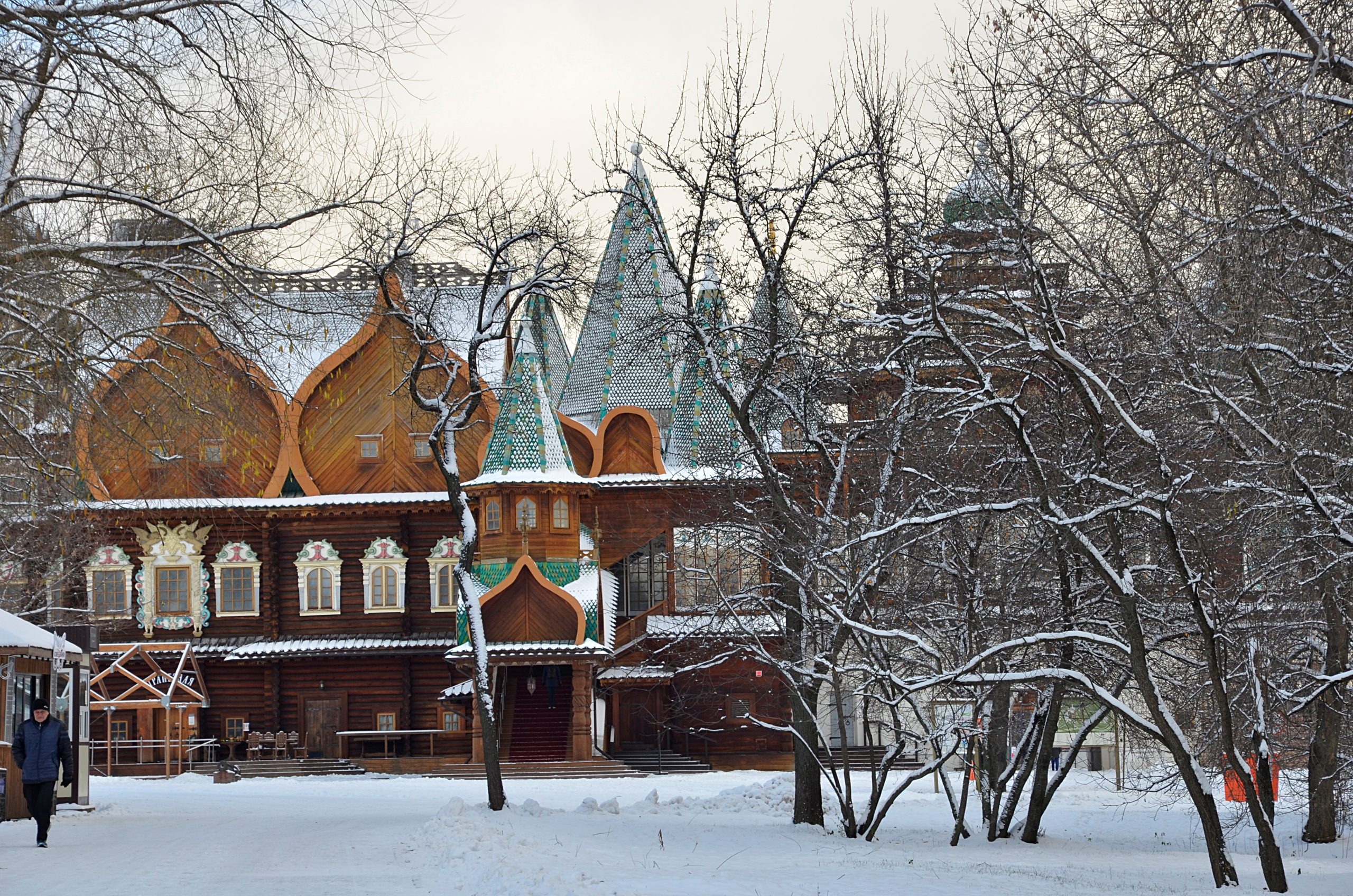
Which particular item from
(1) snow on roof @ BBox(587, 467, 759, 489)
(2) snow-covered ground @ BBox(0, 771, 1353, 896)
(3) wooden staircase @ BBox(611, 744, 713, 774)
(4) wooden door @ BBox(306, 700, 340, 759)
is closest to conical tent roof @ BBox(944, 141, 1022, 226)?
(2) snow-covered ground @ BBox(0, 771, 1353, 896)

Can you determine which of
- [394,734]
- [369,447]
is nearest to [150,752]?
[394,734]

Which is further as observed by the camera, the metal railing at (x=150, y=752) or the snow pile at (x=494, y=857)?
the metal railing at (x=150, y=752)

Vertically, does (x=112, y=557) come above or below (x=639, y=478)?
below

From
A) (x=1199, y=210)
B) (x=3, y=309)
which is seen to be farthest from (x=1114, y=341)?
(x=3, y=309)

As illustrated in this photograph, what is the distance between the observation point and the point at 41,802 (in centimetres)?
1393

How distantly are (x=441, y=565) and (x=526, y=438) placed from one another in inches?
195

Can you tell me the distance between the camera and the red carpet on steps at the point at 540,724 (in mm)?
32062

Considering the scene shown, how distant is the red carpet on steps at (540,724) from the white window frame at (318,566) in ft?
18.1

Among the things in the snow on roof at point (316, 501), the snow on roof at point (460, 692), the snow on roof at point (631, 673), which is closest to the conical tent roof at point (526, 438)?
the snow on roof at point (316, 501)

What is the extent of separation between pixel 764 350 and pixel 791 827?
235 inches

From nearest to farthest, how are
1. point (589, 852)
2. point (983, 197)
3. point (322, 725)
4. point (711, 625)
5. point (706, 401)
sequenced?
point (983, 197) → point (589, 852) → point (711, 625) → point (706, 401) → point (322, 725)

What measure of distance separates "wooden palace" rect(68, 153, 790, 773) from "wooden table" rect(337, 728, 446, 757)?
0.46ft

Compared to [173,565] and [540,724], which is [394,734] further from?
[173,565]

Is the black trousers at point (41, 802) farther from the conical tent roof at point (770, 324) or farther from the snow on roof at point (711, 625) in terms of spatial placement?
the conical tent roof at point (770, 324)
